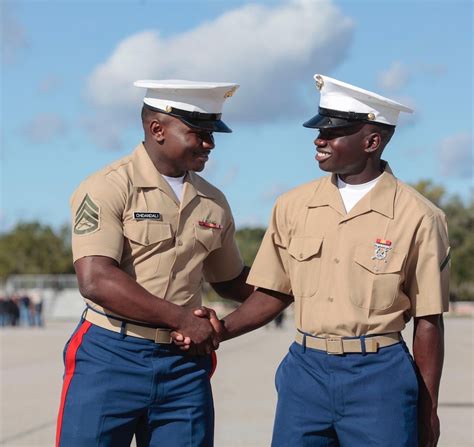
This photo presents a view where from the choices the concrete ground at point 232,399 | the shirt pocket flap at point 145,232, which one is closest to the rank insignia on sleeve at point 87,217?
the shirt pocket flap at point 145,232

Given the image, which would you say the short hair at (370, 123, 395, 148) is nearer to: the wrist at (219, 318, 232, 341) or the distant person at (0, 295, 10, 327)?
the wrist at (219, 318, 232, 341)

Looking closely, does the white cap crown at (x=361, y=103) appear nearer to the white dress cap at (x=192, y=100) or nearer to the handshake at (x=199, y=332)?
the white dress cap at (x=192, y=100)

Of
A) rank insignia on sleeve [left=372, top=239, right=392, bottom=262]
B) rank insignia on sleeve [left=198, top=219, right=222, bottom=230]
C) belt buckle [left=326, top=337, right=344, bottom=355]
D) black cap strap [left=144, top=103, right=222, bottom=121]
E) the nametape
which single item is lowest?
belt buckle [left=326, top=337, right=344, bottom=355]

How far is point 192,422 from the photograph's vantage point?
206 inches

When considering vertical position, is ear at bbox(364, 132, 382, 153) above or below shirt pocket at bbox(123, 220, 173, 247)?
above

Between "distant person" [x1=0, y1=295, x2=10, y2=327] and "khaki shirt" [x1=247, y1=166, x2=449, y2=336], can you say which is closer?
"khaki shirt" [x1=247, y1=166, x2=449, y2=336]

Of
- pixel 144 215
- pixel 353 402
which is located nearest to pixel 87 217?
pixel 144 215

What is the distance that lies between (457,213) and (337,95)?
86852 mm

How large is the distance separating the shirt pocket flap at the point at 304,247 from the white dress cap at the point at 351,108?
0.53m

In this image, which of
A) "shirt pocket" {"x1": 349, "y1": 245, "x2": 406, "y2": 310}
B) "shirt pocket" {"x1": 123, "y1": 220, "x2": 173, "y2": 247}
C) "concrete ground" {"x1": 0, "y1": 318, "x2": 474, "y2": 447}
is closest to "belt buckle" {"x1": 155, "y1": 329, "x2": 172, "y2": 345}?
"shirt pocket" {"x1": 123, "y1": 220, "x2": 173, "y2": 247}

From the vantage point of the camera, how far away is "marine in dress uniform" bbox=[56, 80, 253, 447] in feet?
16.9

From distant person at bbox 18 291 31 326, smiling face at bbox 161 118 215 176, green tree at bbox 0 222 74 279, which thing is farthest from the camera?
green tree at bbox 0 222 74 279

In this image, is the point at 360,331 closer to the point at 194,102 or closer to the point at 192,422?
the point at 192,422

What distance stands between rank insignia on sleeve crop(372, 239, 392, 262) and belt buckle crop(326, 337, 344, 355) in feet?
1.34
